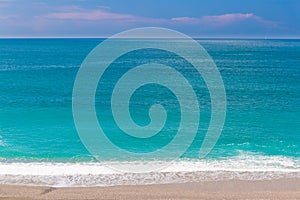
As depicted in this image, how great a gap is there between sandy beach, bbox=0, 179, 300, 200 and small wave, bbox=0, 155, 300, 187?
879 mm

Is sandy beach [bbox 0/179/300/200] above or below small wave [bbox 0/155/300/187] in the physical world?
above

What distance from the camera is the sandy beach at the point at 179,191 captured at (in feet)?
61.8

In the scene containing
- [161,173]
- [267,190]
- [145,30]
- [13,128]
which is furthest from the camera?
[13,128]

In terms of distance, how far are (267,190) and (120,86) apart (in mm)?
35738

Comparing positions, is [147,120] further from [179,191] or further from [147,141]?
[179,191]

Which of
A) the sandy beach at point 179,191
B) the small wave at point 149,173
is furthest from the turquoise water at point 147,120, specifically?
the sandy beach at point 179,191

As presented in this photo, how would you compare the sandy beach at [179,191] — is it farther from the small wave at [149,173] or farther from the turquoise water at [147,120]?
the turquoise water at [147,120]

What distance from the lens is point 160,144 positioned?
29391 millimetres

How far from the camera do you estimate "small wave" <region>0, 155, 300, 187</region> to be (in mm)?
22000

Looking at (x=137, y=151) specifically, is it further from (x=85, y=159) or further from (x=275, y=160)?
(x=275, y=160)

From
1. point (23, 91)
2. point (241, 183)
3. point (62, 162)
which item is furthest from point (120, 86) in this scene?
point (241, 183)

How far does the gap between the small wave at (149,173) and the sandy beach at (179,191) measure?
879 mm

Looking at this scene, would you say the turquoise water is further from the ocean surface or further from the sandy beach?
the sandy beach

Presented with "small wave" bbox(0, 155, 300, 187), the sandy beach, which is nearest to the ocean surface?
"small wave" bbox(0, 155, 300, 187)
